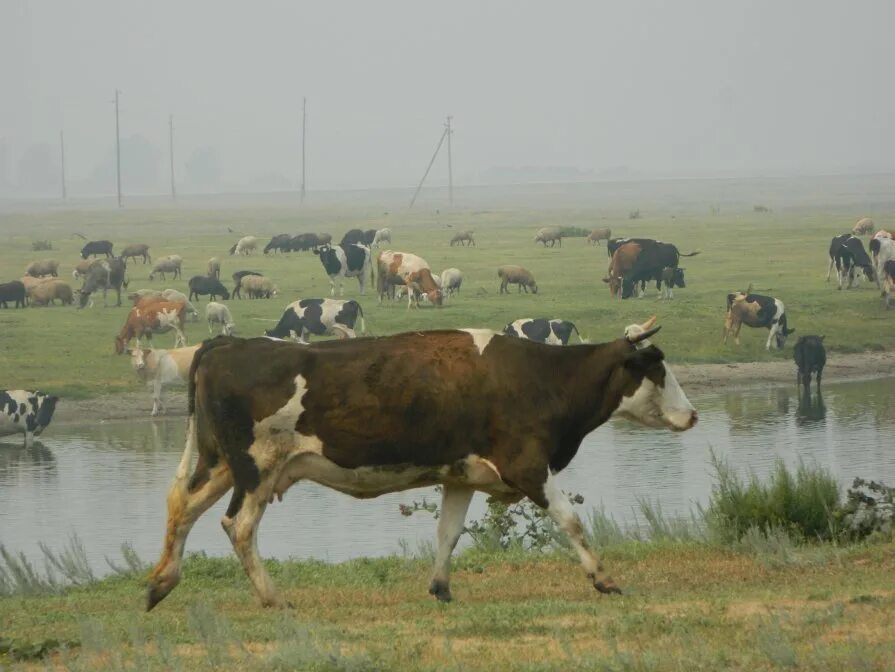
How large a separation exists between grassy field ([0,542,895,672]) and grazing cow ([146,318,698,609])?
584 mm

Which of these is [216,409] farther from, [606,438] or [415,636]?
[606,438]

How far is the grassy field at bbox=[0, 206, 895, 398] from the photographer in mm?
37344

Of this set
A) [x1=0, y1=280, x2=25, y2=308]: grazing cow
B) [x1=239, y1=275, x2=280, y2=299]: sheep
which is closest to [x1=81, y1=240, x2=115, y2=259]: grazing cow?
[x1=0, y1=280, x2=25, y2=308]: grazing cow

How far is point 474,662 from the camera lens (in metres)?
9.05

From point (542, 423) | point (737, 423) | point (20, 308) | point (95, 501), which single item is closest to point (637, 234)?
point (20, 308)

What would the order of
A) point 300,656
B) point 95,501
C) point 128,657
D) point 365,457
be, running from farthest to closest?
1. point 95,501
2. point 365,457
3. point 128,657
4. point 300,656

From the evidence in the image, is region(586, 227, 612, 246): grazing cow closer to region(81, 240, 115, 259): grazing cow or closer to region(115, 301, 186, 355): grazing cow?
region(81, 240, 115, 259): grazing cow

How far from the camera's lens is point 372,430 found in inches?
454

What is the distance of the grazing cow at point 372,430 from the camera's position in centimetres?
1153

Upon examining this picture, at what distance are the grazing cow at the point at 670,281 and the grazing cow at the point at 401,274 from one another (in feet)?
19.0

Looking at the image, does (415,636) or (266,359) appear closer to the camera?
(415,636)

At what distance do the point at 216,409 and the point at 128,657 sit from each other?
2.47 metres

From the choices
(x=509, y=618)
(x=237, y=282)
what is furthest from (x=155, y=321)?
(x=509, y=618)

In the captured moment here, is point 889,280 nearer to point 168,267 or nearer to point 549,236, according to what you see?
point 168,267
